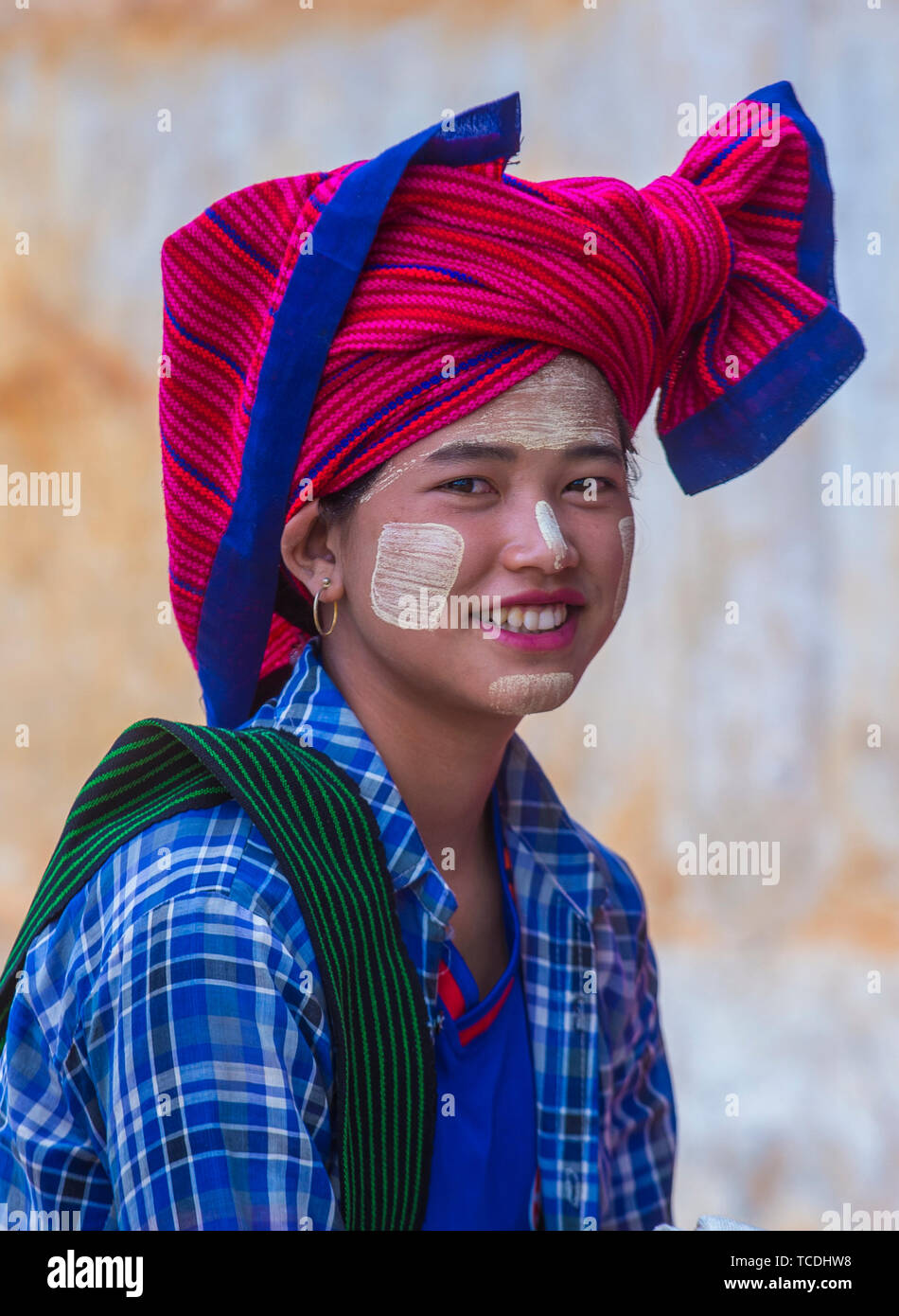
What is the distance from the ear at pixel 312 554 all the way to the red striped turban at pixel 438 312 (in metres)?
0.02

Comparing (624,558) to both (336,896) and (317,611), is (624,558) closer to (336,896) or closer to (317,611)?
(317,611)

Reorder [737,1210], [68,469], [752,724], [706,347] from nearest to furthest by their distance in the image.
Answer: [706,347] → [737,1210] → [752,724] → [68,469]

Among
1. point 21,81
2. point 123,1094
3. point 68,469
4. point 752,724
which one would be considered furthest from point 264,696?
point 21,81

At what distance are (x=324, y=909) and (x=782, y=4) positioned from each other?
328cm

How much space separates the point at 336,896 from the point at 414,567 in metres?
0.34

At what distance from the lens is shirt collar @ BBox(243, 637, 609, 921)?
5.12 feet

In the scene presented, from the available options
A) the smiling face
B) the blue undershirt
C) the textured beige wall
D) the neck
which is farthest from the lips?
the textured beige wall

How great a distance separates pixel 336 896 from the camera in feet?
4.71

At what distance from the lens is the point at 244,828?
144cm

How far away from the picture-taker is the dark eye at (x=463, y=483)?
5.16 ft

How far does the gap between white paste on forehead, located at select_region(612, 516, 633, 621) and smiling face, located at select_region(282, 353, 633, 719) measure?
0.03 meters

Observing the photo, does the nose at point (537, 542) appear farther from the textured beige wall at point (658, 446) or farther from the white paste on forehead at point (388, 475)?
the textured beige wall at point (658, 446)

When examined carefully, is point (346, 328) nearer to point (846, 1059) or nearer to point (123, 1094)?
point (123, 1094)

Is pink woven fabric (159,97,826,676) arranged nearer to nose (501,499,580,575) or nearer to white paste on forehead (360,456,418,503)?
white paste on forehead (360,456,418,503)
